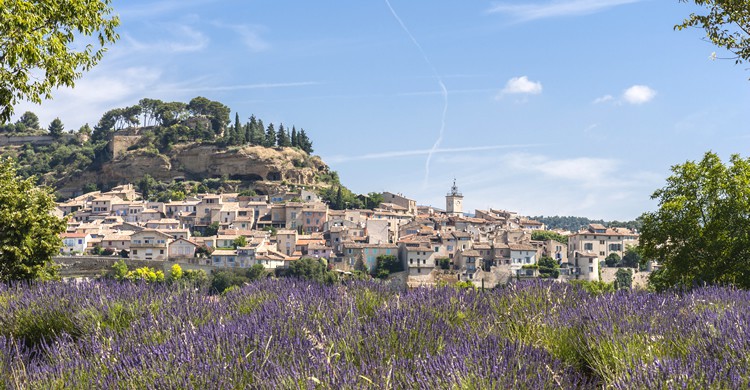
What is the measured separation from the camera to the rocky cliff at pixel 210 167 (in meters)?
111

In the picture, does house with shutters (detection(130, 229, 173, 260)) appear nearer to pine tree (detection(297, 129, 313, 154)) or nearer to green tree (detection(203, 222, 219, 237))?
green tree (detection(203, 222, 219, 237))

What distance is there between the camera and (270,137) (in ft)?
390

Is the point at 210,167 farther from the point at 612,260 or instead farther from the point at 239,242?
the point at 612,260

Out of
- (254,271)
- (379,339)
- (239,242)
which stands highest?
(239,242)

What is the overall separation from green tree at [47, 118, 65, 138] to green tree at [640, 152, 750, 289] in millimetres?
147424

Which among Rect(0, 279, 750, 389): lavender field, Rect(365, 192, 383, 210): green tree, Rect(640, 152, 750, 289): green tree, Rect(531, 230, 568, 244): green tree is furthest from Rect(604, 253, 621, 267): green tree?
Rect(0, 279, 750, 389): lavender field

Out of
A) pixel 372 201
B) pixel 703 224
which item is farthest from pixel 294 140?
pixel 703 224

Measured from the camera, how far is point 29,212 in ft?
44.4

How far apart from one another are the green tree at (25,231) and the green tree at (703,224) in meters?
15.7

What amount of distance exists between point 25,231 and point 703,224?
17.9 m

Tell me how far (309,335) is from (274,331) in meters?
0.43

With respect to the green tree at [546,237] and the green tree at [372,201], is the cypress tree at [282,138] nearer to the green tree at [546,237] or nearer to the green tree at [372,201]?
the green tree at [372,201]

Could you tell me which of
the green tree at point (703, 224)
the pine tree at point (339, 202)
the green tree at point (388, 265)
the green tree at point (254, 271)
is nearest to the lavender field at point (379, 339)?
the green tree at point (703, 224)

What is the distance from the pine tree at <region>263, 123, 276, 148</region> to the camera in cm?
11666
